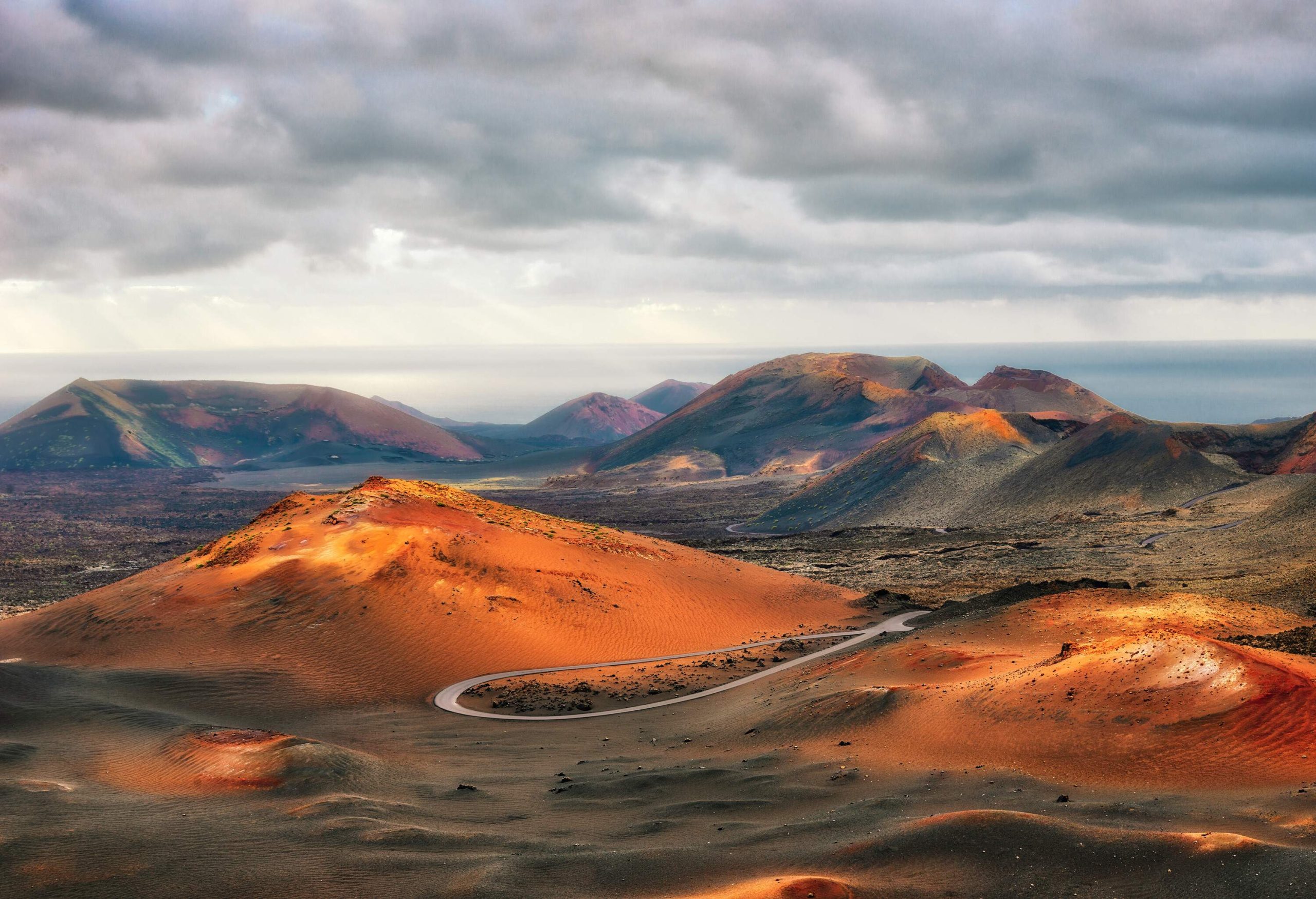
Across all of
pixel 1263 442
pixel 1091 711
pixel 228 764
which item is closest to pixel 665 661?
pixel 1091 711

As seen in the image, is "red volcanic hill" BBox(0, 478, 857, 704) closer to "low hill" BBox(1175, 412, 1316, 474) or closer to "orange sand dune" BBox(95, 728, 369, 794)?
"orange sand dune" BBox(95, 728, 369, 794)

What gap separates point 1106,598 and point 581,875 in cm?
3114

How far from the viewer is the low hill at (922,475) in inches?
4439

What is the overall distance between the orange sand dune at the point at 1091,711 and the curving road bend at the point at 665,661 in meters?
4.93

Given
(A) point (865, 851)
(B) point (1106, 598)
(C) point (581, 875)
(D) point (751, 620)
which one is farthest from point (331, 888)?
(D) point (751, 620)

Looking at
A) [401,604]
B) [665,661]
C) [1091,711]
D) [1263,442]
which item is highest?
[1263,442]

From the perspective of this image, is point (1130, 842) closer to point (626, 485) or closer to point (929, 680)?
point (929, 680)

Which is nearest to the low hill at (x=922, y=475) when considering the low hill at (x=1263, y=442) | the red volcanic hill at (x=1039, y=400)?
the low hill at (x=1263, y=442)

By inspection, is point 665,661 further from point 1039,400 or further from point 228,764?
point 1039,400

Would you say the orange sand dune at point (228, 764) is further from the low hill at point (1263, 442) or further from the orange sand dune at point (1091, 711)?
the low hill at point (1263, 442)

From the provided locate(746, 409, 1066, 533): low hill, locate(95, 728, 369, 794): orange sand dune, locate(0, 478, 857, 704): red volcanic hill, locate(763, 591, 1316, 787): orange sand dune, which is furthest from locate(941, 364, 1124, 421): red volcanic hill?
locate(95, 728, 369, 794): orange sand dune

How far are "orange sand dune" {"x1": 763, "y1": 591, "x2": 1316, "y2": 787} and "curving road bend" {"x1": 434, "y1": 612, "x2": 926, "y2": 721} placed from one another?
4932mm

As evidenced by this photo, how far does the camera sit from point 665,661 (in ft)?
139

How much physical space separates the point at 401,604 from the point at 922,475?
292 feet
